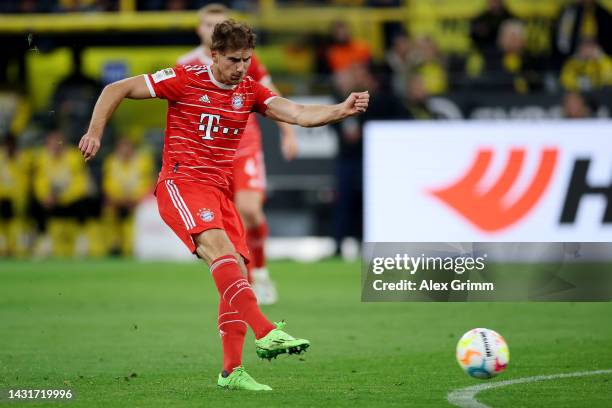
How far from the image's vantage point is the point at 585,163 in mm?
14023

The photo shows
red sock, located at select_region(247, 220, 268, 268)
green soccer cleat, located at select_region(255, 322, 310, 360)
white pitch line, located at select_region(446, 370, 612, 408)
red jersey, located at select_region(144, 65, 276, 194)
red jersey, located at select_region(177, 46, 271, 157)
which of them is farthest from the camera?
red sock, located at select_region(247, 220, 268, 268)

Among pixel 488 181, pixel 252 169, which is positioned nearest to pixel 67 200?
pixel 488 181

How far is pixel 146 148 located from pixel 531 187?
7532 millimetres

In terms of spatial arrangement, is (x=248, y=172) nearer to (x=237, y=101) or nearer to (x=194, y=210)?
(x=237, y=101)

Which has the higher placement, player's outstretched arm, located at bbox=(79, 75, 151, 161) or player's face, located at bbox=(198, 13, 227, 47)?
player's face, located at bbox=(198, 13, 227, 47)

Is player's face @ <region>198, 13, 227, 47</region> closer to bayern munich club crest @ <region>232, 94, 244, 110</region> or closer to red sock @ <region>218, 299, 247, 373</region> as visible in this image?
bayern munich club crest @ <region>232, 94, 244, 110</region>

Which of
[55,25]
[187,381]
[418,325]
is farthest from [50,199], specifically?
[187,381]

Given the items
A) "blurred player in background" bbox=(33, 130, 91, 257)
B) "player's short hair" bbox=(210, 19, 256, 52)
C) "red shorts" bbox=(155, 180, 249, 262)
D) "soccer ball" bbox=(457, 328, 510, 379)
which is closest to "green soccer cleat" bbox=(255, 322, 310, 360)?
"red shorts" bbox=(155, 180, 249, 262)

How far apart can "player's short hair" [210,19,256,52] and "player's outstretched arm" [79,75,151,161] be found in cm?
51

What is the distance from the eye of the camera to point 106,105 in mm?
7184

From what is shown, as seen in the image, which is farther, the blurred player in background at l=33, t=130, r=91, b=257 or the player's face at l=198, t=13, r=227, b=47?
the blurred player in background at l=33, t=130, r=91, b=257

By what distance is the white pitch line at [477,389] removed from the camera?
21.3 ft

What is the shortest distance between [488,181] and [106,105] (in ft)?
25.0

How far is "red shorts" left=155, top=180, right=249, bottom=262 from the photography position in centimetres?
718
